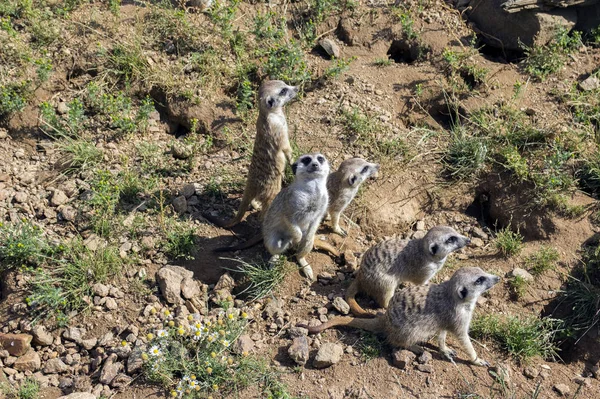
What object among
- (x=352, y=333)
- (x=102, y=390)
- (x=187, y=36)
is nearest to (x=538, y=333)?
(x=352, y=333)

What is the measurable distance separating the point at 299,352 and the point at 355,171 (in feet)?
4.60

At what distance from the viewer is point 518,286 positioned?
13.3ft

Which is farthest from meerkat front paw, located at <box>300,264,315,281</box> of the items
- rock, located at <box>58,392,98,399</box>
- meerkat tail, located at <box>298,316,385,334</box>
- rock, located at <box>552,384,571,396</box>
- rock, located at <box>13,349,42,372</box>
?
rock, located at <box>13,349,42,372</box>


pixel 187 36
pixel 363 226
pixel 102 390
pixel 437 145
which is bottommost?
pixel 102 390

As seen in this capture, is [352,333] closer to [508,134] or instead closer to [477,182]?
[477,182]

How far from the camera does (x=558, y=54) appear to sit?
215 inches

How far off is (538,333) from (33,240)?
3.44 meters

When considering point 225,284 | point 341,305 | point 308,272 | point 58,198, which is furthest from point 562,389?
point 58,198

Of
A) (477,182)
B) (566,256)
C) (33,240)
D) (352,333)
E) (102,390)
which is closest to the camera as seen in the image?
(102,390)

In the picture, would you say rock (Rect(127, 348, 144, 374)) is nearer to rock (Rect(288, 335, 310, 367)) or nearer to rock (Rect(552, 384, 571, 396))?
rock (Rect(288, 335, 310, 367))

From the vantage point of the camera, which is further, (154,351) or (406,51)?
(406,51)

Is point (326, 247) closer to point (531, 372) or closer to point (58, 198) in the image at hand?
point (531, 372)

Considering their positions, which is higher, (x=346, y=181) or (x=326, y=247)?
(x=346, y=181)

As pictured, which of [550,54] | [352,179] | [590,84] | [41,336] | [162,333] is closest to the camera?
[162,333]
